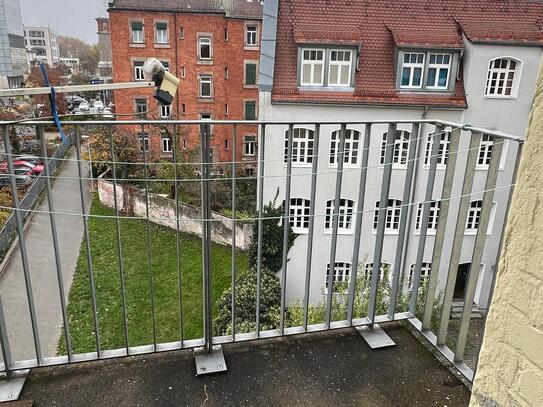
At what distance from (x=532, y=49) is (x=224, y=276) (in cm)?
1163

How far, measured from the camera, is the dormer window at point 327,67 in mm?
12781

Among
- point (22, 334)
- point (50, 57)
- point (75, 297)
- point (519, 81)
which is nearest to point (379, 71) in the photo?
point (519, 81)

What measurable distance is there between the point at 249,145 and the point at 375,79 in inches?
447

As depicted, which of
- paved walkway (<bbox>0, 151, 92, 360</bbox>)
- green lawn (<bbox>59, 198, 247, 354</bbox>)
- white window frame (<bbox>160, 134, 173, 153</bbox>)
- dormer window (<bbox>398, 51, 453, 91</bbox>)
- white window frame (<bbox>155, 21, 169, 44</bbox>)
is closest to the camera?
paved walkway (<bbox>0, 151, 92, 360</bbox>)

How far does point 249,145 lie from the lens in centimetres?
2362

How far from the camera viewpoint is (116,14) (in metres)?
21.8

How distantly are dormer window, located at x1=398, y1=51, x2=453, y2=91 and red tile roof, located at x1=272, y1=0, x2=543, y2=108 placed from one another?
0.84ft

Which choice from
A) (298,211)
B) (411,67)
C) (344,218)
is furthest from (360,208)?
(411,67)

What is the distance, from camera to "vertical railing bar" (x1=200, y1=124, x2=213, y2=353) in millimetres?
1902

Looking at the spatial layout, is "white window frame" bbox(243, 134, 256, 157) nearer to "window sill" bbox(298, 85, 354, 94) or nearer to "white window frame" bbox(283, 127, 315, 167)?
"white window frame" bbox(283, 127, 315, 167)

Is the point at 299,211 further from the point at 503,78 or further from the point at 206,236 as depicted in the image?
the point at 206,236

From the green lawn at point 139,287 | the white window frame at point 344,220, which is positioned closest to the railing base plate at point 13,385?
the green lawn at point 139,287

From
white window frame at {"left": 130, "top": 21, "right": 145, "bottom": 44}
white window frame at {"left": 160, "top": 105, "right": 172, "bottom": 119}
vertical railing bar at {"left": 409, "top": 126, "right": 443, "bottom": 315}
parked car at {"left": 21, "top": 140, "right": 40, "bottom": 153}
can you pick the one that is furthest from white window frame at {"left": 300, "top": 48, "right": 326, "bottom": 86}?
white window frame at {"left": 130, "top": 21, "right": 145, "bottom": 44}

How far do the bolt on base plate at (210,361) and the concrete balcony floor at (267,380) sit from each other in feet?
0.09
